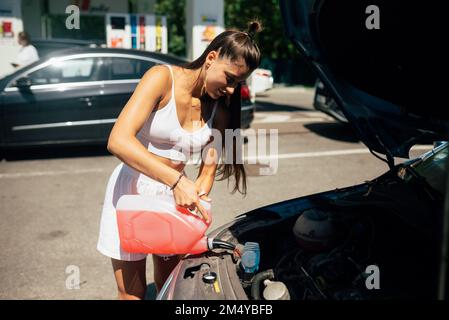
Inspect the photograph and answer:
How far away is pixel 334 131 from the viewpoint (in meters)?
Answer: 9.66

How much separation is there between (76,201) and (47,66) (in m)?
2.70

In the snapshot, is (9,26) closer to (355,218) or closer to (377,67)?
(377,67)

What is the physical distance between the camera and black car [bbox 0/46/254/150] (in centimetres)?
671

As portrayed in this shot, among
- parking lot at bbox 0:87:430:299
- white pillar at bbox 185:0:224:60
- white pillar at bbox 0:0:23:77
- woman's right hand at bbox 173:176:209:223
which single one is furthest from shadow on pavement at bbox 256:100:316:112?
woman's right hand at bbox 173:176:209:223

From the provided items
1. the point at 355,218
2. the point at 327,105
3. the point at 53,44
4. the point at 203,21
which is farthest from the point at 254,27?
the point at 203,21

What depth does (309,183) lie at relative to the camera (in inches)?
231

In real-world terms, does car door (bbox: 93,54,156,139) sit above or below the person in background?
below

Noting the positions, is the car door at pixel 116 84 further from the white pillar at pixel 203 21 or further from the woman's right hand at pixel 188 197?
the white pillar at pixel 203 21

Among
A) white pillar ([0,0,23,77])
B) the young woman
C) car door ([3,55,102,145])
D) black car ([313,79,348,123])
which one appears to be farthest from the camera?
white pillar ([0,0,23,77])

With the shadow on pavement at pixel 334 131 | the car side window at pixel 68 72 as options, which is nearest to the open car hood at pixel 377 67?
the car side window at pixel 68 72

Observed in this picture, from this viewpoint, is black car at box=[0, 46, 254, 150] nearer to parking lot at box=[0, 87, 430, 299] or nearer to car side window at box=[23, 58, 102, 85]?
car side window at box=[23, 58, 102, 85]

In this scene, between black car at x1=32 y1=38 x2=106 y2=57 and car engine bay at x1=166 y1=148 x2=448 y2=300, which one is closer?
car engine bay at x1=166 y1=148 x2=448 y2=300

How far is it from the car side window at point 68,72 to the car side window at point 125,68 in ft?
0.71

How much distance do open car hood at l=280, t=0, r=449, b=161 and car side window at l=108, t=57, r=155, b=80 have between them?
5211 millimetres
